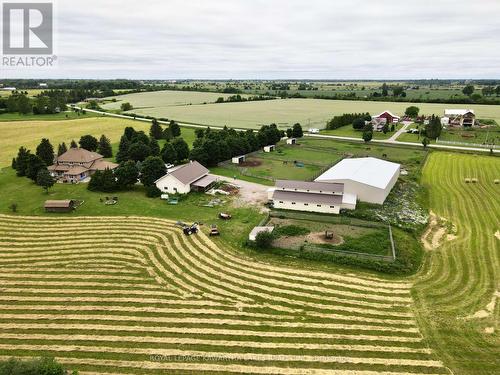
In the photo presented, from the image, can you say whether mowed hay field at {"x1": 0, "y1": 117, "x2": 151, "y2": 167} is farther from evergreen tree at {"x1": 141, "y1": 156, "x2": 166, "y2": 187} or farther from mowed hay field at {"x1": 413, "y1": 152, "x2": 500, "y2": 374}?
mowed hay field at {"x1": 413, "y1": 152, "x2": 500, "y2": 374}

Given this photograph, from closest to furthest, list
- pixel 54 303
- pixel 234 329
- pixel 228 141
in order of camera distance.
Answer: pixel 234 329 → pixel 54 303 → pixel 228 141

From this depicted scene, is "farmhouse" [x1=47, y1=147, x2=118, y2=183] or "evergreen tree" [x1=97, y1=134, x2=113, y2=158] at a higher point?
"evergreen tree" [x1=97, y1=134, x2=113, y2=158]

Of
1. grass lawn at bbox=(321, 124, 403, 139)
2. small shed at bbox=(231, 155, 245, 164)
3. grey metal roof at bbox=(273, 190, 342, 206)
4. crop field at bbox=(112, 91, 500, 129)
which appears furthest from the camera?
crop field at bbox=(112, 91, 500, 129)

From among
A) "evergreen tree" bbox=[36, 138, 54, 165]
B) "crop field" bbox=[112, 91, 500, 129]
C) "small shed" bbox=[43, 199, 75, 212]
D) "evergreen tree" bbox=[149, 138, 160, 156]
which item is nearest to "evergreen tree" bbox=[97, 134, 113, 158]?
"evergreen tree" bbox=[149, 138, 160, 156]

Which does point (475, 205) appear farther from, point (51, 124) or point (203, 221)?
point (51, 124)

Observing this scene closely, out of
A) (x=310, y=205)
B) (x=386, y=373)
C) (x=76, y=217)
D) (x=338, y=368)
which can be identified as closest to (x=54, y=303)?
(x=76, y=217)

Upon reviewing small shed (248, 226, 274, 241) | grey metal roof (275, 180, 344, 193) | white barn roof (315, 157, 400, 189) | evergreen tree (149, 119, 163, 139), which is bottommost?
small shed (248, 226, 274, 241)

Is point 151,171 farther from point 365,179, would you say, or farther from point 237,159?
point 365,179
